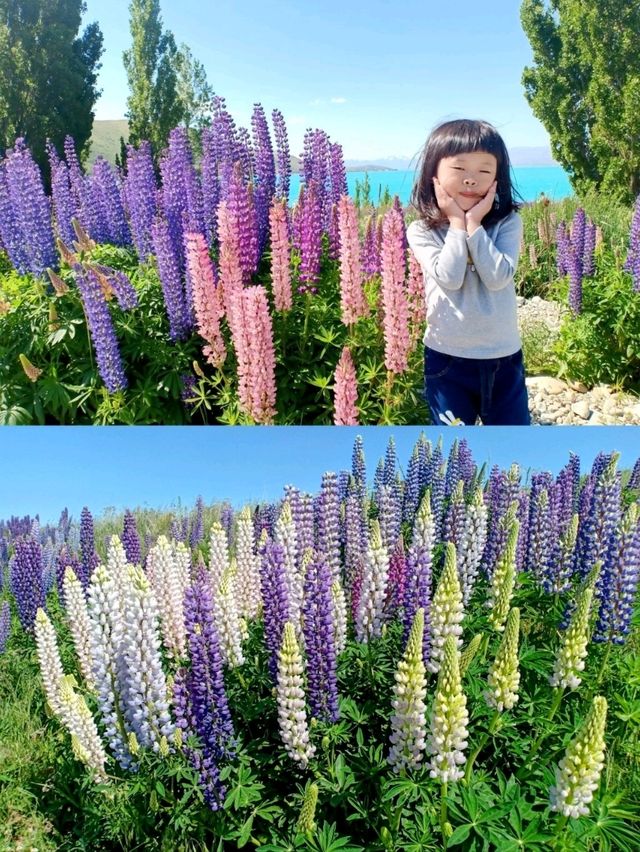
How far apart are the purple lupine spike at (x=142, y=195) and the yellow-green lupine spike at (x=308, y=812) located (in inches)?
99.3

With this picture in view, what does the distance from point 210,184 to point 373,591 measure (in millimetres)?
2040

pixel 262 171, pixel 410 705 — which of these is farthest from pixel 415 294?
pixel 410 705

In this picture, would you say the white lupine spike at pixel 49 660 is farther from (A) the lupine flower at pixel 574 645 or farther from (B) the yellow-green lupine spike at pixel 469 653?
(A) the lupine flower at pixel 574 645

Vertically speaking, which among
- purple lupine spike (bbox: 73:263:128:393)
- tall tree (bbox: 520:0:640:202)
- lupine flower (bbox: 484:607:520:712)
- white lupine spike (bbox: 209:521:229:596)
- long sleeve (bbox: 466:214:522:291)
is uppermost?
tall tree (bbox: 520:0:640:202)

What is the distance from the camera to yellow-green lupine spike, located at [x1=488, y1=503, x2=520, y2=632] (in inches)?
95.1

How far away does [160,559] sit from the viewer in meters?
2.71

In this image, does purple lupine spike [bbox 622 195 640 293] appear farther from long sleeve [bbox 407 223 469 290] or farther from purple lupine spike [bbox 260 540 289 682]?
purple lupine spike [bbox 260 540 289 682]

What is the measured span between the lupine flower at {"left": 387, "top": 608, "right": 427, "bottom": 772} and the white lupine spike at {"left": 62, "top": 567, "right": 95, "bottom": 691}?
119 centimetres

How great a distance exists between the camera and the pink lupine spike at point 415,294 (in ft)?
10.2

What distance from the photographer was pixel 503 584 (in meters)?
2.48

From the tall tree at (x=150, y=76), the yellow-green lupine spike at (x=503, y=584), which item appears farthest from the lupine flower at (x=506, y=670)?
the tall tree at (x=150, y=76)

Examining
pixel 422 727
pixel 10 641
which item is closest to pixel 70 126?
pixel 10 641

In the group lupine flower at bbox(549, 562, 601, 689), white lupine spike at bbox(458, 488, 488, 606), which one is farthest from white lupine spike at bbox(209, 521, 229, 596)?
lupine flower at bbox(549, 562, 601, 689)

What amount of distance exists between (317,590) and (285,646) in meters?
0.21
